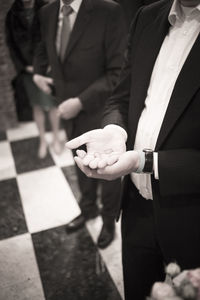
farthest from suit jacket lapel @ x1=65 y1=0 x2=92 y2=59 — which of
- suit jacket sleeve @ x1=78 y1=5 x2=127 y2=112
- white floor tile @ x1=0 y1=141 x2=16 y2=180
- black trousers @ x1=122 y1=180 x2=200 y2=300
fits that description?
white floor tile @ x1=0 y1=141 x2=16 y2=180

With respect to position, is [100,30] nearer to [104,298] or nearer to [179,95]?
[179,95]

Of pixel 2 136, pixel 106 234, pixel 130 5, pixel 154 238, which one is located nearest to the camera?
pixel 154 238

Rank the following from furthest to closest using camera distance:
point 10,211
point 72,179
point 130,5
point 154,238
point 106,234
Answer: point 72,179
point 10,211
point 106,234
point 130,5
point 154,238

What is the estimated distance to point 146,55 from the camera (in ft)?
3.17

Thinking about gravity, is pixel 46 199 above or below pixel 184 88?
below

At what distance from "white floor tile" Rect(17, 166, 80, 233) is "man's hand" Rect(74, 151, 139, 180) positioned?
45.9 inches

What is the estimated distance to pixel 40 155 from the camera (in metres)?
2.70

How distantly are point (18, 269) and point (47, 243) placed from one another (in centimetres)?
24

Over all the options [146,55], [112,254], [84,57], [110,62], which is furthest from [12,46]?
[112,254]

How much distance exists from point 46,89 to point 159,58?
3.75ft

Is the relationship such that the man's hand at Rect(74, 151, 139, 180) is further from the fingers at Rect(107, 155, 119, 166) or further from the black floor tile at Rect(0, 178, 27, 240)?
the black floor tile at Rect(0, 178, 27, 240)

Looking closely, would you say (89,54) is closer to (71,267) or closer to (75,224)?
(75,224)

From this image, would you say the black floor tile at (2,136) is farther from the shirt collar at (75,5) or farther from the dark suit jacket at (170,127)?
A: the dark suit jacket at (170,127)

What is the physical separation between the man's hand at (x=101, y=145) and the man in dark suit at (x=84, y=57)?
0.57 meters
